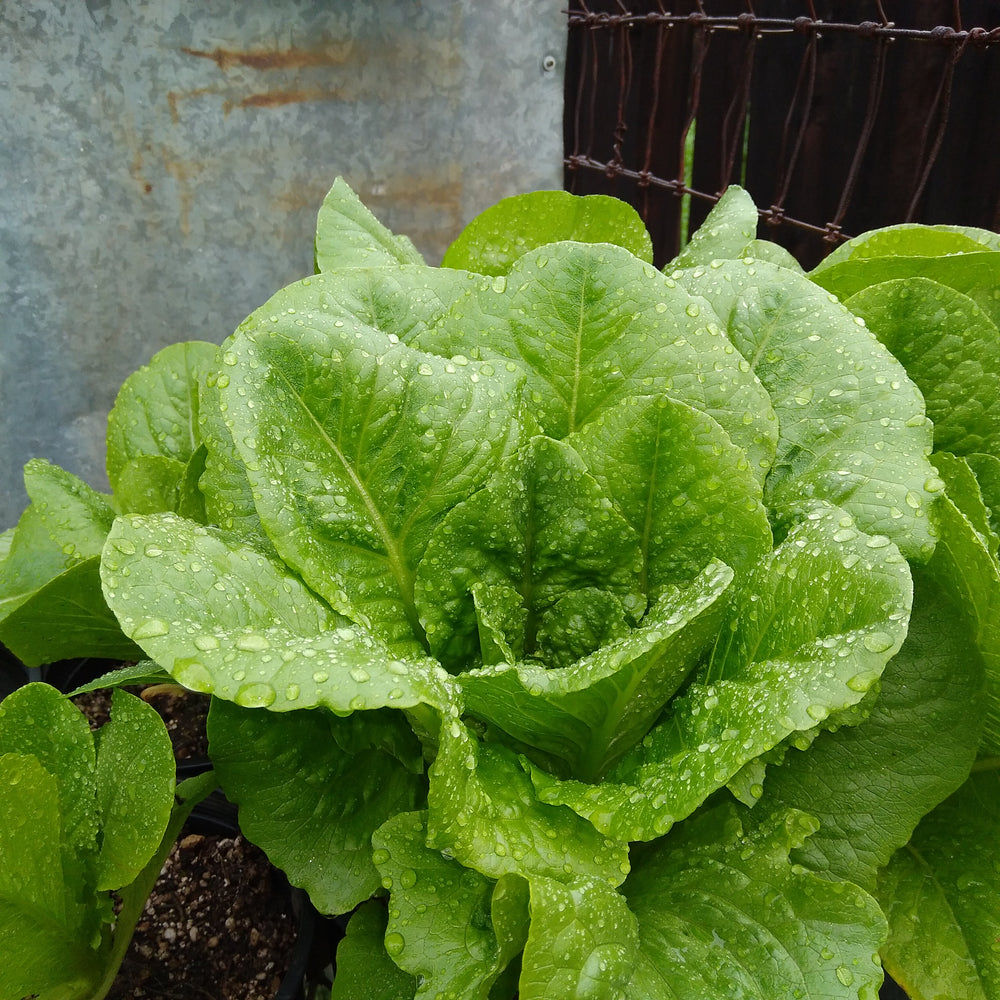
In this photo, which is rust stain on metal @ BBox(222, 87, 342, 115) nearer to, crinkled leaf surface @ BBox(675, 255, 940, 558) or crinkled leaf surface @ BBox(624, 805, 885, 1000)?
crinkled leaf surface @ BBox(675, 255, 940, 558)

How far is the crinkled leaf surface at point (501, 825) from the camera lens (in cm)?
63

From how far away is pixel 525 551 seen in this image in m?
0.79

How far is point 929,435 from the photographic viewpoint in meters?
0.77

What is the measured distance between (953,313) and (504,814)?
0.61 metres

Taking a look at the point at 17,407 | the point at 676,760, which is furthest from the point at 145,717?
the point at 17,407

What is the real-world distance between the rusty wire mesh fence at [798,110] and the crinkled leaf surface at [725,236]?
2.62ft

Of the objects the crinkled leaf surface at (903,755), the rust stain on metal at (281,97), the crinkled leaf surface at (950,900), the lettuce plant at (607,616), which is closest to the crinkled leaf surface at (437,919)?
the lettuce plant at (607,616)

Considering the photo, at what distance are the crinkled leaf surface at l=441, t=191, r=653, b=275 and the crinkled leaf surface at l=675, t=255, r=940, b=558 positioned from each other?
0.16 metres

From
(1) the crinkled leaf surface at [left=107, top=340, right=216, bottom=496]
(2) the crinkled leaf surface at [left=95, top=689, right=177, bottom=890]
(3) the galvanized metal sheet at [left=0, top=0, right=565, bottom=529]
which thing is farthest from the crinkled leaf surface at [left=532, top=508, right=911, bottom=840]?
(3) the galvanized metal sheet at [left=0, top=0, right=565, bottom=529]

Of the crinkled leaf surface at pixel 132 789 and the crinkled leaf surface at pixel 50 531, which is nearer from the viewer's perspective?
the crinkled leaf surface at pixel 132 789

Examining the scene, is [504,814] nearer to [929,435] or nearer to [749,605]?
[749,605]

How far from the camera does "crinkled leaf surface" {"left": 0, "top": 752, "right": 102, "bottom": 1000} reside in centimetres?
71

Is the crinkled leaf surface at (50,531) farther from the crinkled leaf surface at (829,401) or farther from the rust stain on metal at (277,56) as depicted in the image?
the rust stain on metal at (277,56)

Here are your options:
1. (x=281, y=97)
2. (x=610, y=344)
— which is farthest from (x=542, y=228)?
(x=281, y=97)
